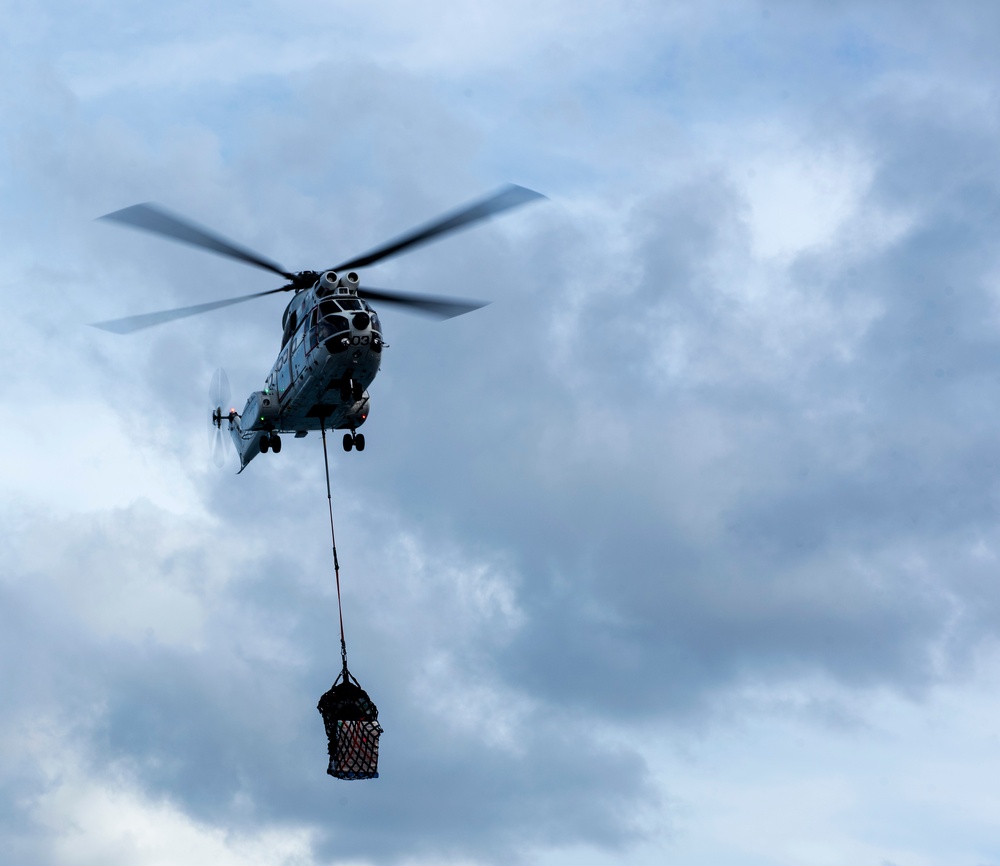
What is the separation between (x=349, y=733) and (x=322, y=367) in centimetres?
1492

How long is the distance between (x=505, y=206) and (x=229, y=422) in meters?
24.3

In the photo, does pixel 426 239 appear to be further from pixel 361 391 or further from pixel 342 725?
pixel 342 725

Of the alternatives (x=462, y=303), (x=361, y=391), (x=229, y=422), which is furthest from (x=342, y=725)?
(x=229, y=422)

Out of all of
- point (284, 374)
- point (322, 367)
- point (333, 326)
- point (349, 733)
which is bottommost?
point (349, 733)

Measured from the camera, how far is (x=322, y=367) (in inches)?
2224

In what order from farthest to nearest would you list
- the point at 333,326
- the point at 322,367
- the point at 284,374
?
1. the point at 284,374
2. the point at 322,367
3. the point at 333,326

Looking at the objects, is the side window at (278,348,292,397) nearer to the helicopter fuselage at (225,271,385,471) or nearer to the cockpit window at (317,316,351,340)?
the helicopter fuselage at (225,271,385,471)

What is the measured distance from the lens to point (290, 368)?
6031cm

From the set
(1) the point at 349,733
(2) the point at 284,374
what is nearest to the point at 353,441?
(2) the point at 284,374

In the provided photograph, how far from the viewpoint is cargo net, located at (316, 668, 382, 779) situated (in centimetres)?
5041

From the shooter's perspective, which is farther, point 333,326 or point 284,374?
point 284,374

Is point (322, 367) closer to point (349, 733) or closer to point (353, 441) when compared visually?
point (353, 441)

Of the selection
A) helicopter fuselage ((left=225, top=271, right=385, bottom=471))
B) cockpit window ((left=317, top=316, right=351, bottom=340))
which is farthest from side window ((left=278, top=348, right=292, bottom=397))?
cockpit window ((left=317, top=316, right=351, bottom=340))

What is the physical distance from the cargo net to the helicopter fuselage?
42.0 ft
